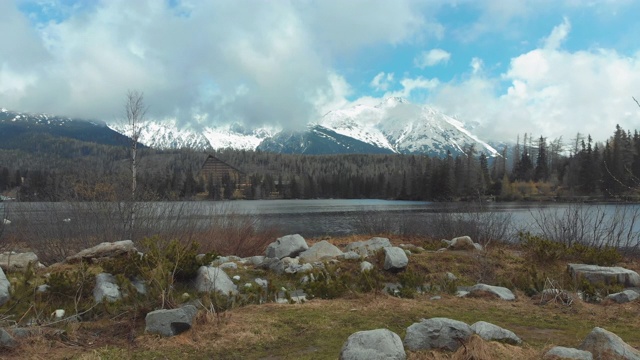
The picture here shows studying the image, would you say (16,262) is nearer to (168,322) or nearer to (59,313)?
(59,313)

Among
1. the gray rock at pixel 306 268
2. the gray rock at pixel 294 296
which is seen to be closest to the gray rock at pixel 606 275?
the gray rock at pixel 294 296

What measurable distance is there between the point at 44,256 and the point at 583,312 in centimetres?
1514

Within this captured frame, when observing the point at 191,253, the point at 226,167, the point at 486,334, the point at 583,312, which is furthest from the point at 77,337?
the point at 226,167

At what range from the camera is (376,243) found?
16500 mm

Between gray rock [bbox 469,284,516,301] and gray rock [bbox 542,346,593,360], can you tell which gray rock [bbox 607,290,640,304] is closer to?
gray rock [bbox 469,284,516,301]

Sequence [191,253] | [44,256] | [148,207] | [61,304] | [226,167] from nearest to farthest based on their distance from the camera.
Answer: [61,304], [191,253], [44,256], [148,207], [226,167]

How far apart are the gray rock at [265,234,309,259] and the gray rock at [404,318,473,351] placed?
10.0 m

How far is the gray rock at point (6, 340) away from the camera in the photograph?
5.15 meters

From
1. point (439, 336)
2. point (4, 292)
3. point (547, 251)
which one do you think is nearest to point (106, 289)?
point (4, 292)

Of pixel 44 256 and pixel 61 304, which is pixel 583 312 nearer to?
pixel 61 304

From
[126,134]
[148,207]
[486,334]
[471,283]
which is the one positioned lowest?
[471,283]

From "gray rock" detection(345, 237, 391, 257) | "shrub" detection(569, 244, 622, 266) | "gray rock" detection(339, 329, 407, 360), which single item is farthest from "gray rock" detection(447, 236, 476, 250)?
"gray rock" detection(339, 329, 407, 360)

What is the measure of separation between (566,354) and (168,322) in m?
4.86

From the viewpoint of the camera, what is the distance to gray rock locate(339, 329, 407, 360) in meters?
4.54
